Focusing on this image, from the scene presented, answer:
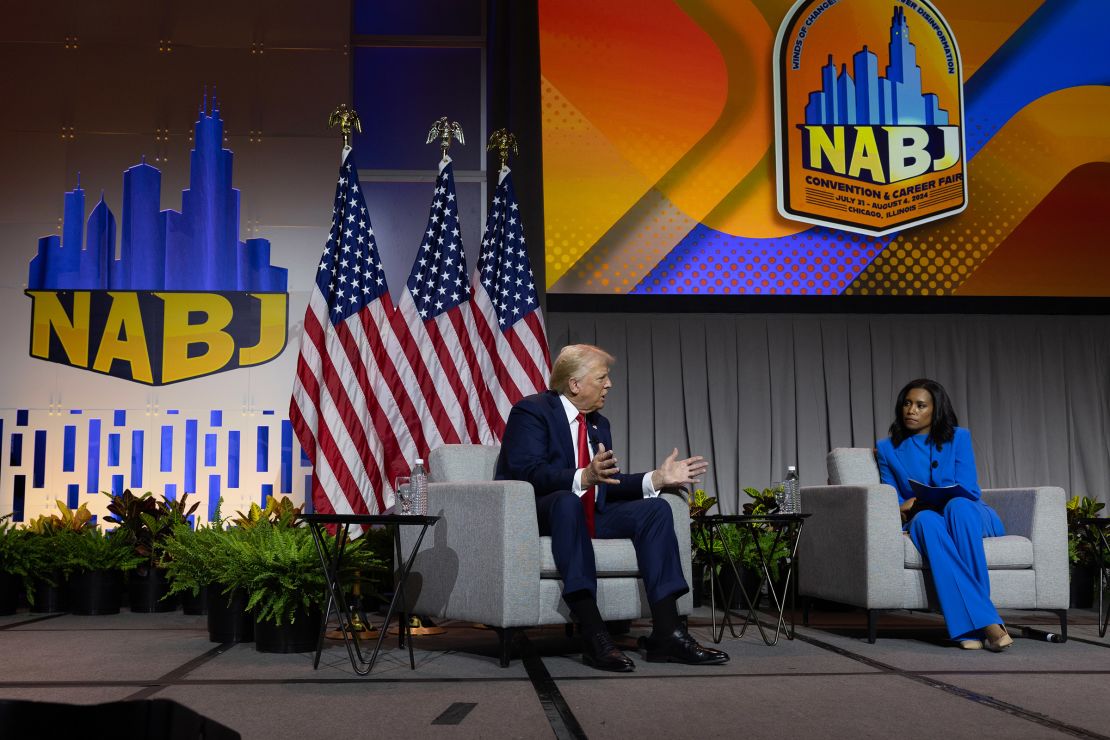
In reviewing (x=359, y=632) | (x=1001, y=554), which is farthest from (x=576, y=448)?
(x=1001, y=554)

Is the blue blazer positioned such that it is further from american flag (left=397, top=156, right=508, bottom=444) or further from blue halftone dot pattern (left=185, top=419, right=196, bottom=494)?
blue halftone dot pattern (left=185, top=419, right=196, bottom=494)

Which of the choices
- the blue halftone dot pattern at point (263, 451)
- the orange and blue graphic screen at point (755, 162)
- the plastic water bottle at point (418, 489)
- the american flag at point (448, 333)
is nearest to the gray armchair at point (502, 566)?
the plastic water bottle at point (418, 489)

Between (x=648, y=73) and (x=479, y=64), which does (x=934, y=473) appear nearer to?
(x=648, y=73)

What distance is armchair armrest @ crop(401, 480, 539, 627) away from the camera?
3320 mm

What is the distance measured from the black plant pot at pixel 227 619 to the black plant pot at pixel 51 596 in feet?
5.70

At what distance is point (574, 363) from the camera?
12.2 ft

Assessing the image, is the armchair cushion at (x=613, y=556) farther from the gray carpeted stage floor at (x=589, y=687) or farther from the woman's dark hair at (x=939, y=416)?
the woman's dark hair at (x=939, y=416)

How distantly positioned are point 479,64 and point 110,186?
98.9 inches

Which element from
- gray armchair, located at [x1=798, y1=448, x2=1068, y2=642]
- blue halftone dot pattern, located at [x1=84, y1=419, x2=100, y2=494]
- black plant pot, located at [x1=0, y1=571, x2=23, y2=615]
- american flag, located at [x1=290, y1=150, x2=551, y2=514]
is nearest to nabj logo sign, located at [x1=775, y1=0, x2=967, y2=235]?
american flag, located at [x1=290, y1=150, x2=551, y2=514]

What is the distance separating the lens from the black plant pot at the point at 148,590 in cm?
518

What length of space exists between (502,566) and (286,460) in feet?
10.8

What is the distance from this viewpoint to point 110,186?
6418mm

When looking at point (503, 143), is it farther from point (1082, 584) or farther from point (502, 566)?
point (1082, 584)

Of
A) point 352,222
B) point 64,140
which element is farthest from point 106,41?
point 352,222
